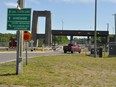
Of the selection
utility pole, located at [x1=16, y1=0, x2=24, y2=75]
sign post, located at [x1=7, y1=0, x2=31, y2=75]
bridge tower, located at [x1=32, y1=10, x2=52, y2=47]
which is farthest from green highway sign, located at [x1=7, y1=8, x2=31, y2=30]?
bridge tower, located at [x1=32, y1=10, x2=52, y2=47]

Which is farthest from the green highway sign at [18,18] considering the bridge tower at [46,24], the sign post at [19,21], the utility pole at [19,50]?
the bridge tower at [46,24]

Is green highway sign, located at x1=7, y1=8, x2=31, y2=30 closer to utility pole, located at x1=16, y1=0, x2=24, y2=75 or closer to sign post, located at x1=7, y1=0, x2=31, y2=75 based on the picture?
sign post, located at x1=7, y1=0, x2=31, y2=75

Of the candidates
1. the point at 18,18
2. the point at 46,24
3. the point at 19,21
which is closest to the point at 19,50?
the point at 19,21

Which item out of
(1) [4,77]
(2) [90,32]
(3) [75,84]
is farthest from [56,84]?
(2) [90,32]

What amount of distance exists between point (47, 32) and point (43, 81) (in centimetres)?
9358

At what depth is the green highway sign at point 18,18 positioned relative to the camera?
1708 centimetres

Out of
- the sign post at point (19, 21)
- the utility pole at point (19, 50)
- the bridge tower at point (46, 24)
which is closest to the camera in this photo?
the utility pole at point (19, 50)

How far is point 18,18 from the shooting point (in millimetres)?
17172

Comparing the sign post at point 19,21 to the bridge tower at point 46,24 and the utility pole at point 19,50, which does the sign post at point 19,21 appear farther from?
the bridge tower at point 46,24

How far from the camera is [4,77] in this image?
1562 centimetres

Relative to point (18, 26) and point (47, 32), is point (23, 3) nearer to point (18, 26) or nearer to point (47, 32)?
point (18, 26)

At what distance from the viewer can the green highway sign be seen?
17078 mm

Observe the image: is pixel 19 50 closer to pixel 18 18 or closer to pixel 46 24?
pixel 18 18

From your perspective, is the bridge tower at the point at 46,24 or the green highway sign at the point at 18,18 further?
the bridge tower at the point at 46,24
